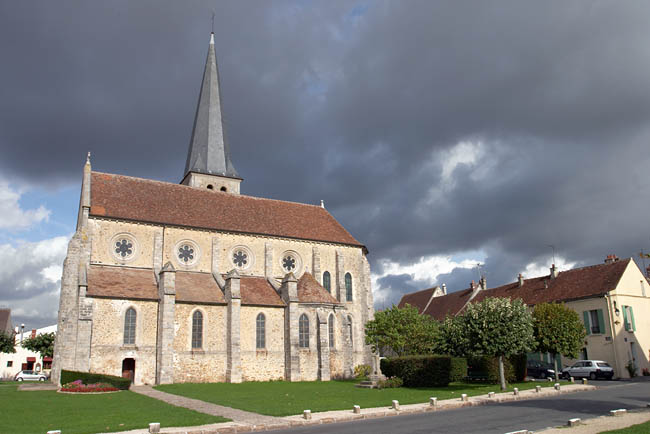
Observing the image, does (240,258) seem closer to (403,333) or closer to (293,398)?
(403,333)

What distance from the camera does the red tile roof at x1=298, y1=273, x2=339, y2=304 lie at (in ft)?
112

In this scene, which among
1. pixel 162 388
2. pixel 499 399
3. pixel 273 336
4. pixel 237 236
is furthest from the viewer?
pixel 237 236

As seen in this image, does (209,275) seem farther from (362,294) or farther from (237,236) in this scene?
(362,294)

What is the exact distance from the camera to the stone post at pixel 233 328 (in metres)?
30.2

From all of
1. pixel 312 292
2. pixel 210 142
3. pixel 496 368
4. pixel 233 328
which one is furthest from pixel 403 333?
pixel 210 142

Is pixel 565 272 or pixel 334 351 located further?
pixel 565 272

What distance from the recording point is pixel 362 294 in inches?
1587

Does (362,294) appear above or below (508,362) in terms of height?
above

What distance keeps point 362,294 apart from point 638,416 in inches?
1078

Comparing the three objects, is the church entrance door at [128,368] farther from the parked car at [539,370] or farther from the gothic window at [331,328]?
the parked car at [539,370]

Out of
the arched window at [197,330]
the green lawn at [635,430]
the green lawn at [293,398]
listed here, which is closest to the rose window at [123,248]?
the arched window at [197,330]

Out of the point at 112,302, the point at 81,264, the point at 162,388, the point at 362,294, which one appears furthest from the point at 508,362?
the point at 81,264

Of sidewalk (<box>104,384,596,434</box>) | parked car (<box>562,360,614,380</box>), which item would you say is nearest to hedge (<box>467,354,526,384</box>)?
parked car (<box>562,360,614,380</box>)

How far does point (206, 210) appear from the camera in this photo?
37000 mm
